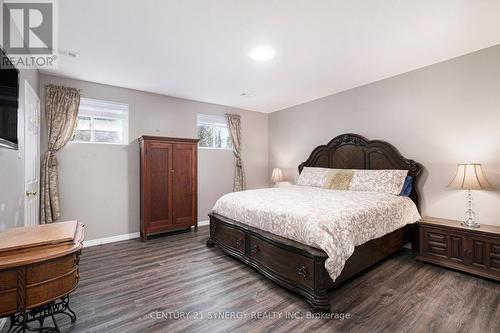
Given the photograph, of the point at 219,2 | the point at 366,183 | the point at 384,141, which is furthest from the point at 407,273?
the point at 219,2

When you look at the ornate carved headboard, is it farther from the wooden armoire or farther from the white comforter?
the wooden armoire

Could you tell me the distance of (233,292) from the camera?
225 cm

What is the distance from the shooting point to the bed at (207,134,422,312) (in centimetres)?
200

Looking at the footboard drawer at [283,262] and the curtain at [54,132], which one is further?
the curtain at [54,132]

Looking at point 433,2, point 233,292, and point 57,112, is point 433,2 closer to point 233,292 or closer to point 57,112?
point 233,292

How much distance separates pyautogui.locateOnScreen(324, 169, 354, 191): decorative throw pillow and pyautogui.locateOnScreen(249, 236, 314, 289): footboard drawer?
185cm

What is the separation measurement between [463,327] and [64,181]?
4832mm

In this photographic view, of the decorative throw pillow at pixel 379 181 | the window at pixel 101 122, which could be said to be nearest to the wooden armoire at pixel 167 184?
the window at pixel 101 122

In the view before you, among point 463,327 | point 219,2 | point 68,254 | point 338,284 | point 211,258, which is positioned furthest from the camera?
point 211,258

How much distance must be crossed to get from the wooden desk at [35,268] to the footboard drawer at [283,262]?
1662mm

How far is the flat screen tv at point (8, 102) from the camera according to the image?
1.58 metres


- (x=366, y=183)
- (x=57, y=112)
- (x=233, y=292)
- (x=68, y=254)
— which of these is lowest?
(x=233, y=292)

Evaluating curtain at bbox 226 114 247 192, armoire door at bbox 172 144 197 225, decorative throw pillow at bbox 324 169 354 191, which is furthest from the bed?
curtain at bbox 226 114 247 192

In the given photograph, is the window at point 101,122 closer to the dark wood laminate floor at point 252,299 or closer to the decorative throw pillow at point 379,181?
the dark wood laminate floor at point 252,299
